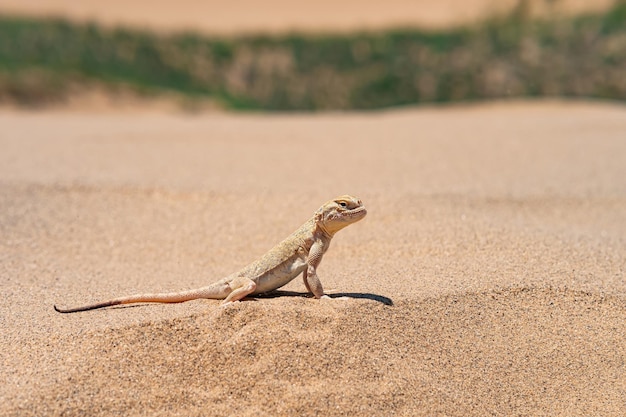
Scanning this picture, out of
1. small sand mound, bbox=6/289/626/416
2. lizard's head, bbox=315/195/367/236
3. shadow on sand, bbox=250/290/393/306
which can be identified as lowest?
small sand mound, bbox=6/289/626/416

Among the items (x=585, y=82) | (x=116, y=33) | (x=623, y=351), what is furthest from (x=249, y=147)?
(x=116, y=33)

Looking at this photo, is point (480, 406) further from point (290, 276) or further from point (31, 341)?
point (31, 341)

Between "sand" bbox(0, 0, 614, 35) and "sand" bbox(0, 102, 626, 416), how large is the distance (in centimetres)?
1440

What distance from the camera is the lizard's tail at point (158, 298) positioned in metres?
4.91

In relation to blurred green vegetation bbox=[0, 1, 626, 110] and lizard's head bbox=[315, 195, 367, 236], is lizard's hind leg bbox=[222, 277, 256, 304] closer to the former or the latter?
lizard's head bbox=[315, 195, 367, 236]

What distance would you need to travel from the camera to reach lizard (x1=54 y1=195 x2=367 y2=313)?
187 inches

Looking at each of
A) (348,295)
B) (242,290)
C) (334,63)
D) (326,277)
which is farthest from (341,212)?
(334,63)

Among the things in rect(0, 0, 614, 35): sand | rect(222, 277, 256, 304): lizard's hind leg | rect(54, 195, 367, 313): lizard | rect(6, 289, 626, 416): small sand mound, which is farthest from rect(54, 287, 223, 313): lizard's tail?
rect(0, 0, 614, 35): sand

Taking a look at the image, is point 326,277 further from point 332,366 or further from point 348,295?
point 332,366

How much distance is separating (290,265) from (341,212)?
48 cm

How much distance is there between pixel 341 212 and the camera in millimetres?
4758

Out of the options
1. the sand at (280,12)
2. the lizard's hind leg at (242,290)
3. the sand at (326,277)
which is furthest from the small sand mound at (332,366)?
the sand at (280,12)

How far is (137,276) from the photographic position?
605cm

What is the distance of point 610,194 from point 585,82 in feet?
37.5
